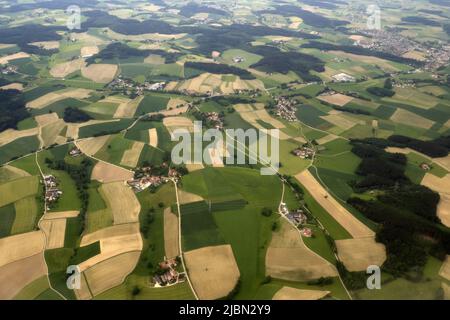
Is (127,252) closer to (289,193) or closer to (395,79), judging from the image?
(289,193)

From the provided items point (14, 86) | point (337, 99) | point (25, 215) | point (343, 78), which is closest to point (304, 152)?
point (337, 99)

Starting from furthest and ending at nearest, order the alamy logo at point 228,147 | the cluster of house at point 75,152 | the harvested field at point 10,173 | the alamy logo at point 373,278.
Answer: the cluster of house at point 75,152 → the alamy logo at point 228,147 → the harvested field at point 10,173 → the alamy logo at point 373,278

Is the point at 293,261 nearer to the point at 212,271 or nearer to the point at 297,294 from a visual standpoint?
the point at 297,294

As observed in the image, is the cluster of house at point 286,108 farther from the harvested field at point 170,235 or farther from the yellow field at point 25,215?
the yellow field at point 25,215

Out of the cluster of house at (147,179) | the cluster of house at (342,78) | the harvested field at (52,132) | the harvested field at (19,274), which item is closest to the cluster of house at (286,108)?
the cluster of house at (342,78)

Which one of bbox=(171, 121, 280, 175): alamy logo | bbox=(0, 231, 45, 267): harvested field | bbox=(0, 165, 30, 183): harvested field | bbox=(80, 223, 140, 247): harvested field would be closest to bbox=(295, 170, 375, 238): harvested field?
bbox=(171, 121, 280, 175): alamy logo

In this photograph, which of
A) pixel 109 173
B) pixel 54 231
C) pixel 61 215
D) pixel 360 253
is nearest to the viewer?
pixel 360 253
